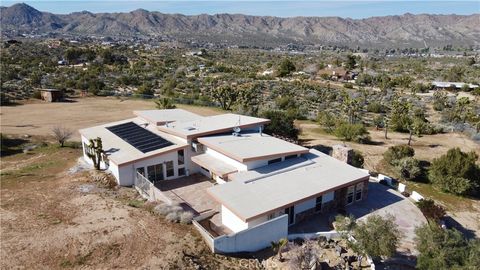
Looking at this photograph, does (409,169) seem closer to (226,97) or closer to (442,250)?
(442,250)

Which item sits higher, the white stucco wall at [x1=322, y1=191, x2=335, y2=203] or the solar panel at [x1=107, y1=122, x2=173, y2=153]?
the solar panel at [x1=107, y1=122, x2=173, y2=153]

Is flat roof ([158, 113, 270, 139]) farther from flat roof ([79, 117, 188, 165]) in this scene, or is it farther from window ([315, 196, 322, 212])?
window ([315, 196, 322, 212])

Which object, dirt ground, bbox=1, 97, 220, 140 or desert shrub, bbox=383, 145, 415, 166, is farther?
dirt ground, bbox=1, 97, 220, 140

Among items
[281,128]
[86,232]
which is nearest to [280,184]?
[86,232]

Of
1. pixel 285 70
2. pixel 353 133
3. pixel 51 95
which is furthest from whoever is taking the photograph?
pixel 285 70

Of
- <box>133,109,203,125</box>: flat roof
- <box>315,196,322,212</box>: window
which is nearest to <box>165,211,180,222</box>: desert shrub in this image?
<box>315,196,322,212</box>: window

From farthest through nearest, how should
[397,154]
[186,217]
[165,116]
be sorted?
1. [165,116]
2. [397,154]
3. [186,217]

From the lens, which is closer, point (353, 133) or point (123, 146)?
point (123, 146)

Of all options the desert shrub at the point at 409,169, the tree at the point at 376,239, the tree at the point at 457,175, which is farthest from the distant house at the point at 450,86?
the tree at the point at 376,239
